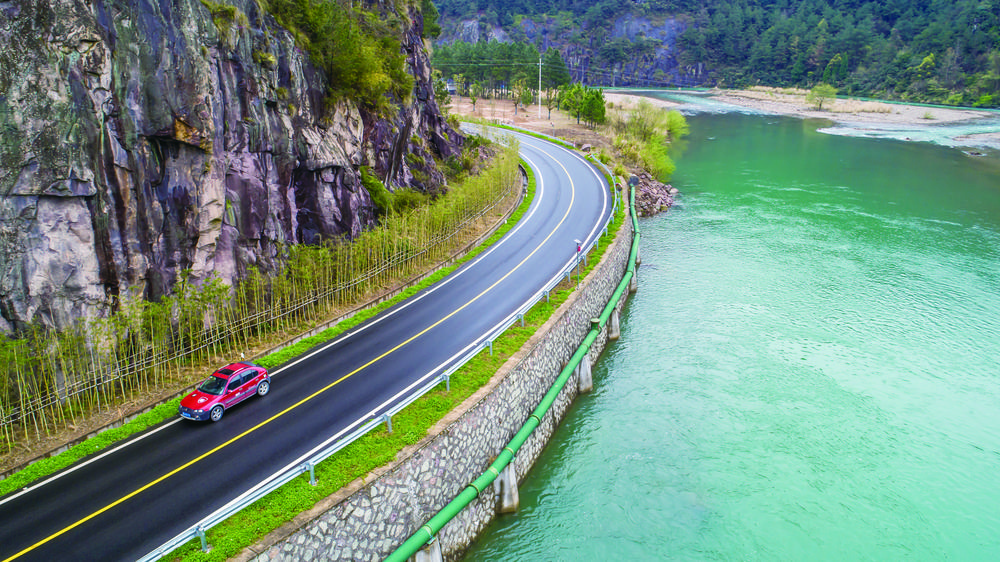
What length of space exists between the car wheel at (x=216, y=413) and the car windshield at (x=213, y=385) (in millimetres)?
543

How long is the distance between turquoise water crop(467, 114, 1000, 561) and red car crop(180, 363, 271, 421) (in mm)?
9222

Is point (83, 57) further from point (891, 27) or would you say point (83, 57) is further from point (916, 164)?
point (891, 27)

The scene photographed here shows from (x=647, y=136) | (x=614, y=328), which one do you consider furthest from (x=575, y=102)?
(x=614, y=328)

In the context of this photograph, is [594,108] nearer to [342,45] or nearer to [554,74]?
[554,74]

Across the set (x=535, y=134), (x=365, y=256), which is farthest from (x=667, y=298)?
(x=535, y=134)

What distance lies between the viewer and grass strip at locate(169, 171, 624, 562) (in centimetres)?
1479

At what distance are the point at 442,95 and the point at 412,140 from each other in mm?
27835

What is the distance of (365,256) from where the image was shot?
30.5m

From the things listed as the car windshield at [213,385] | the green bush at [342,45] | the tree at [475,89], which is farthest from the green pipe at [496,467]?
the tree at [475,89]

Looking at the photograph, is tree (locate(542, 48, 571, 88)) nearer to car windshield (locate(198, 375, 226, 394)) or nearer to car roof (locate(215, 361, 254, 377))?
car roof (locate(215, 361, 254, 377))

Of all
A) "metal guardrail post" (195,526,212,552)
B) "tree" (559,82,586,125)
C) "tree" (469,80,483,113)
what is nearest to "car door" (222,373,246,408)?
"metal guardrail post" (195,526,212,552)

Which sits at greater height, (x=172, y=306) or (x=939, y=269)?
(x=172, y=306)

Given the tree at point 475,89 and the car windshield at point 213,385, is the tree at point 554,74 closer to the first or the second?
the tree at point 475,89

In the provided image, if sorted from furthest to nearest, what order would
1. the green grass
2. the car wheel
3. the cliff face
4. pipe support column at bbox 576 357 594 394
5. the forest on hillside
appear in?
the forest on hillside → the green grass → pipe support column at bbox 576 357 594 394 → the car wheel → the cliff face
